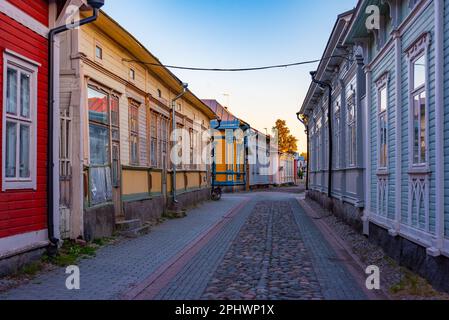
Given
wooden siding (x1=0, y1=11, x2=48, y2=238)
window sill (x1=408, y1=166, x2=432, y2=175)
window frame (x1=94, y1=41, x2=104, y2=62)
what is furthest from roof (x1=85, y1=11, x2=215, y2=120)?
window sill (x1=408, y1=166, x2=432, y2=175)

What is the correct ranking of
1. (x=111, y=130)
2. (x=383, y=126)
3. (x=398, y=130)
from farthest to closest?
(x=111, y=130)
(x=383, y=126)
(x=398, y=130)

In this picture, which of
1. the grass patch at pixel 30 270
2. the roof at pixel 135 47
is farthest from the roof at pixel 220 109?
the grass patch at pixel 30 270

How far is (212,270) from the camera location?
28.3 ft

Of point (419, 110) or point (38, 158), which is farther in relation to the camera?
point (38, 158)

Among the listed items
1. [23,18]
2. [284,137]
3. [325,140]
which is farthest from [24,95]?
[284,137]

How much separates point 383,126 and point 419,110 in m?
2.87

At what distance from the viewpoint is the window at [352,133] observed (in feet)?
47.3

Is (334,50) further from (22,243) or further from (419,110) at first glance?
(22,243)

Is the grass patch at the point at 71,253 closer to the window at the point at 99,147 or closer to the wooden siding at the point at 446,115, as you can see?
the window at the point at 99,147

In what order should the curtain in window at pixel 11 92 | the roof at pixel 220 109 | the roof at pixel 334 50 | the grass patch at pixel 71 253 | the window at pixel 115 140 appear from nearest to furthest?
the curtain in window at pixel 11 92 → the grass patch at pixel 71 253 → the window at pixel 115 140 → the roof at pixel 334 50 → the roof at pixel 220 109

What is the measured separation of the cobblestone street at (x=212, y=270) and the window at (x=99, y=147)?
1.20m

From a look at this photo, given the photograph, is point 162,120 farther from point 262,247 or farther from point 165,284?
point 165,284
